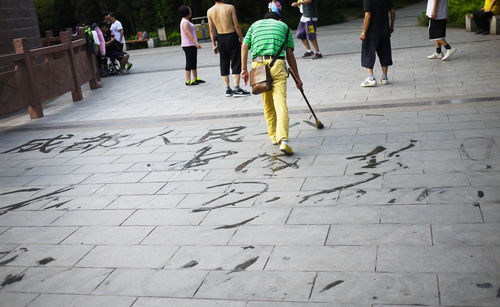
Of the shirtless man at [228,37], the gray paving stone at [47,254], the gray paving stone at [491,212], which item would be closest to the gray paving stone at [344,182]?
the gray paving stone at [491,212]

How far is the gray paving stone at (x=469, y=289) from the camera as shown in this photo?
313 cm

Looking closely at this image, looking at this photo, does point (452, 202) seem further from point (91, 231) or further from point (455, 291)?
point (91, 231)

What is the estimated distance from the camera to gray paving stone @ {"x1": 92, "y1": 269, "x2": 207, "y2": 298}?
12.2ft

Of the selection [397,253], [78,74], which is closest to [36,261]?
[397,253]

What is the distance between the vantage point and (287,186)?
216 inches

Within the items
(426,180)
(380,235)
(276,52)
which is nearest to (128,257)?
(380,235)

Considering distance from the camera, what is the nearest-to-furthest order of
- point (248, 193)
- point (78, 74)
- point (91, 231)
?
point (91, 231), point (248, 193), point (78, 74)

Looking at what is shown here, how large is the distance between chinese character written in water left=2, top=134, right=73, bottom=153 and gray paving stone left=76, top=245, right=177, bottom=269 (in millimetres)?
4255

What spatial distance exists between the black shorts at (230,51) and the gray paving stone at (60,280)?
22.6ft

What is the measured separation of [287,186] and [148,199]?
1.47 m

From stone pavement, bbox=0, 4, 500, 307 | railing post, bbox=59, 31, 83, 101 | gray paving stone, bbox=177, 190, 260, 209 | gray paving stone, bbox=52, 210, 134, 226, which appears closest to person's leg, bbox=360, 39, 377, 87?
stone pavement, bbox=0, 4, 500, 307

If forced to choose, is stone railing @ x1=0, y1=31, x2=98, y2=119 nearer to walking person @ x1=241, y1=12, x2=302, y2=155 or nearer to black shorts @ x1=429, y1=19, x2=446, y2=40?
walking person @ x1=241, y1=12, x2=302, y2=155

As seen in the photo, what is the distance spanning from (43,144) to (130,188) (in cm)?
329

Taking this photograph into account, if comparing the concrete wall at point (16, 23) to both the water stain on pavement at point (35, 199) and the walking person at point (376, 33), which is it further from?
the walking person at point (376, 33)
